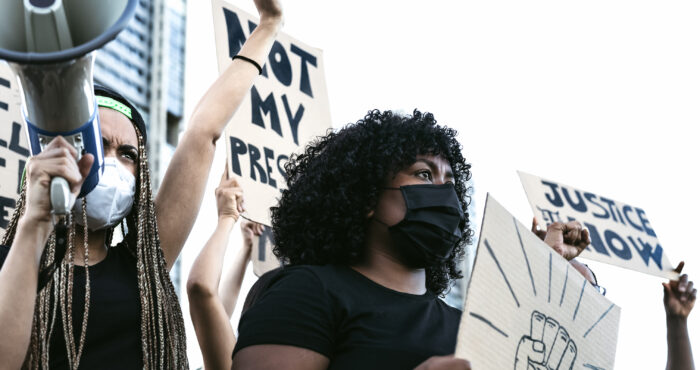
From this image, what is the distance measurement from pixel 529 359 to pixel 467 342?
0.74 feet

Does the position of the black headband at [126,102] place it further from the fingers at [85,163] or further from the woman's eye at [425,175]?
the woman's eye at [425,175]

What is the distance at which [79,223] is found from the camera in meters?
2.40

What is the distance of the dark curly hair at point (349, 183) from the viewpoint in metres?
2.41

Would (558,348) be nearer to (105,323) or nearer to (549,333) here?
(549,333)

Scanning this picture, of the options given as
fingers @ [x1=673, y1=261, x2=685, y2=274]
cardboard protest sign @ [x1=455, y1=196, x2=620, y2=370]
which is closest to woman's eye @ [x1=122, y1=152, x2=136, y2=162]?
cardboard protest sign @ [x1=455, y1=196, x2=620, y2=370]

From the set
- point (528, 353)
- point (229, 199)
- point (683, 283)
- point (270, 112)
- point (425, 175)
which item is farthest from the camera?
point (270, 112)

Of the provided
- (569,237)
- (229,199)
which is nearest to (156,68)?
(229,199)

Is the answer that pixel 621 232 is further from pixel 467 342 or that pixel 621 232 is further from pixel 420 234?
pixel 467 342

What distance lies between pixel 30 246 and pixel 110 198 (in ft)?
1.42

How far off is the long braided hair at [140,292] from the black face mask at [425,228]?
61 centimetres

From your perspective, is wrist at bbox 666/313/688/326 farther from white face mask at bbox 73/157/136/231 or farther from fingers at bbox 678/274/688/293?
white face mask at bbox 73/157/136/231

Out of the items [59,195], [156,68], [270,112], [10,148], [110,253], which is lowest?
[59,195]

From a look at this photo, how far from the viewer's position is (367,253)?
2391 mm

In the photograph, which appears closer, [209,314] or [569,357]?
[569,357]
